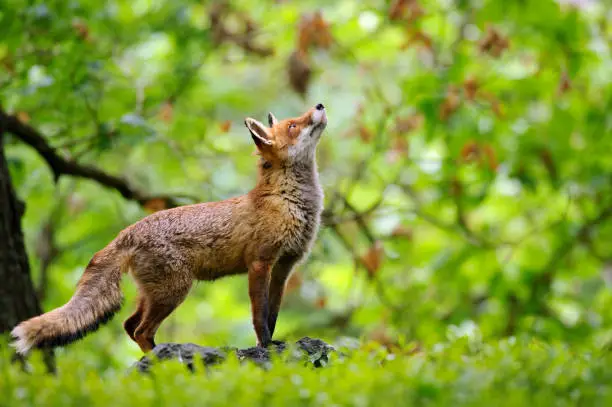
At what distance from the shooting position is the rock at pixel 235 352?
16.8ft

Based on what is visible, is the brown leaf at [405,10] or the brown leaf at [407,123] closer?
the brown leaf at [405,10]

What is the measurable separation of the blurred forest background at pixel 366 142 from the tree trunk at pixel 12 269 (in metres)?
0.04

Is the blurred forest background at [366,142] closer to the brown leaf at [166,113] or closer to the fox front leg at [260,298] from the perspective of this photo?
the brown leaf at [166,113]

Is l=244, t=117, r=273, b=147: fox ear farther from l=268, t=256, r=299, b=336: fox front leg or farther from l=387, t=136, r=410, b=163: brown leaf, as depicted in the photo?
l=387, t=136, r=410, b=163: brown leaf

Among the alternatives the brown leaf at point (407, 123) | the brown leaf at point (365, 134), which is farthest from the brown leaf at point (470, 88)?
the brown leaf at point (365, 134)

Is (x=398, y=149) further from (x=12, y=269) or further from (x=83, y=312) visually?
(x=83, y=312)

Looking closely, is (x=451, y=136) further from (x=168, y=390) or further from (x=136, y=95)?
(x=168, y=390)

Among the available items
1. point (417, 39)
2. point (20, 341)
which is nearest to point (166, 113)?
point (417, 39)

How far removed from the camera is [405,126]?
10.8 meters

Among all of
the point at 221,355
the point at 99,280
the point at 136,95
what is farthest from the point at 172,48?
the point at 221,355

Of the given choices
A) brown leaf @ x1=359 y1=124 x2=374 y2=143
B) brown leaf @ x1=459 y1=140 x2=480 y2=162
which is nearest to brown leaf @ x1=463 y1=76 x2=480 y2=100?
brown leaf @ x1=459 y1=140 x2=480 y2=162

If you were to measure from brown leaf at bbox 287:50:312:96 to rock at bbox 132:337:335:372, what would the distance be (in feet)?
18.5

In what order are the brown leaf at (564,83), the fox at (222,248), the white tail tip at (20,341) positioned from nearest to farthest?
the white tail tip at (20,341) → the fox at (222,248) → the brown leaf at (564,83)

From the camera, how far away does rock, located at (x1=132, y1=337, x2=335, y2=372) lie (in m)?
5.11
